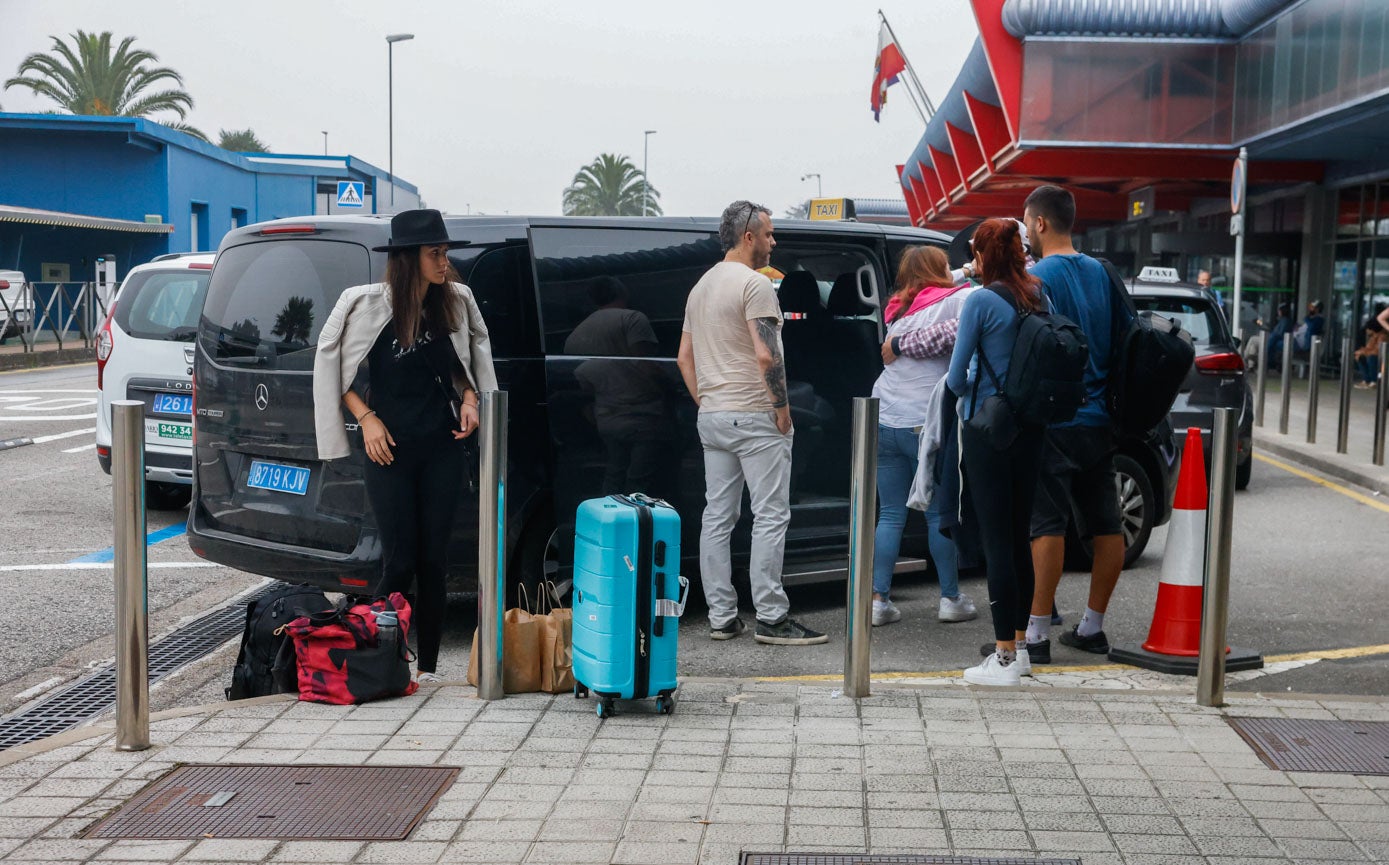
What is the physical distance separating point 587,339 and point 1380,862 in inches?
144

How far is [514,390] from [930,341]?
6.26 feet

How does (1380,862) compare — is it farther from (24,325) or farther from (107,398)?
(24,325)

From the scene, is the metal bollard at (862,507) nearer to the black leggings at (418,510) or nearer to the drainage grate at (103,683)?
the black leggings at (418,510)

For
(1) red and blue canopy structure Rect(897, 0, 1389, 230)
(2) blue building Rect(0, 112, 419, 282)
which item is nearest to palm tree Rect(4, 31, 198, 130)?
(2) blue building Rect(0, 112, 419, 282)

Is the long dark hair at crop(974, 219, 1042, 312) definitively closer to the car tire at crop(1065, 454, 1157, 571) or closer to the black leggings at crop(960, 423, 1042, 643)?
the black leggings at crop(960, 423, 1042, 643)

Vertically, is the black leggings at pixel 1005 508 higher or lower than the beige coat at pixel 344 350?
lower

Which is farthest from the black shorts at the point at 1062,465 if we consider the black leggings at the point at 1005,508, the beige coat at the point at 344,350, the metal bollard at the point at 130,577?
the metal bollard at the point at 130,577

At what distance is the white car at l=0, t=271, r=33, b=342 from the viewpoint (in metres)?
28.9

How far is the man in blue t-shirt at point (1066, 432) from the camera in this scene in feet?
19.2

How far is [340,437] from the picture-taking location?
5336 millimetres

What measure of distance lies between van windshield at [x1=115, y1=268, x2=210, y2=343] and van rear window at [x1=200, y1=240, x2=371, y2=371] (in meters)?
3.09

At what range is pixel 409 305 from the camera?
5.29m

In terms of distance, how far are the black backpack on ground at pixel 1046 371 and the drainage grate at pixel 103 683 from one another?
10.0 ft

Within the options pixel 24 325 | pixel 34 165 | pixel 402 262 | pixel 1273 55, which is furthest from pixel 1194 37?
pixel 34 165
